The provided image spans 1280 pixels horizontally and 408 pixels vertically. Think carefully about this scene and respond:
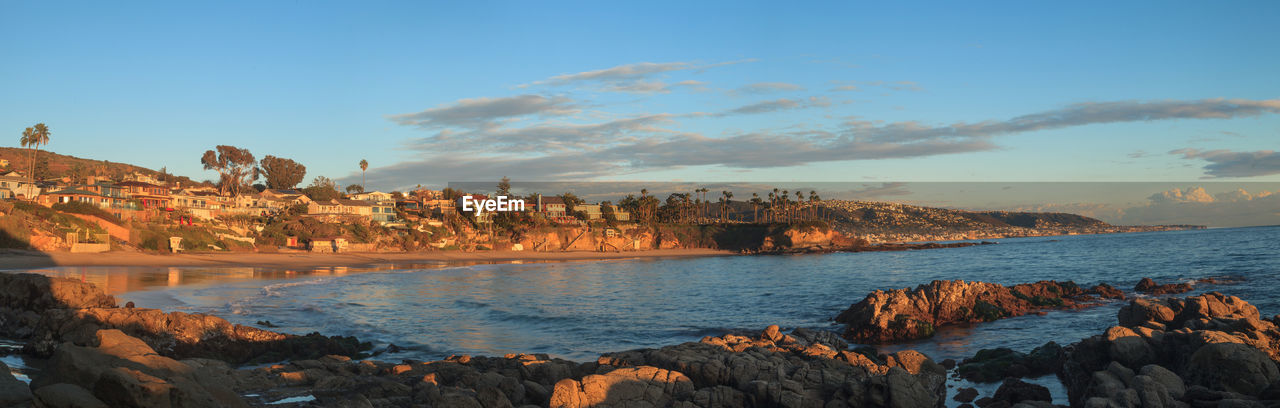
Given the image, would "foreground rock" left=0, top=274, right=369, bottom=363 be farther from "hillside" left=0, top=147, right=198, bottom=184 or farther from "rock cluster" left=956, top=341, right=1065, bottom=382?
"hillside" left=0, top=147, right=198, bottom=184

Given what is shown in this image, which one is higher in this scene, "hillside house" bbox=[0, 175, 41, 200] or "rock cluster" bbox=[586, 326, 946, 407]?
"hillside house" bbox=[0, 175, 41, 200]

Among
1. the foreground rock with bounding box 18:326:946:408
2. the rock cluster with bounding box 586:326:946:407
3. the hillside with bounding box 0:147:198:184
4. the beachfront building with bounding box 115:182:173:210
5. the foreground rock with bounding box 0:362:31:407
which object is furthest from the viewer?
the hillside with bounding box 0:147:198:184

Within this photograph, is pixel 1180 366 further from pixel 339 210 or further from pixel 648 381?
pixel 339 210

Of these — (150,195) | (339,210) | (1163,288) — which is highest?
(150,195)

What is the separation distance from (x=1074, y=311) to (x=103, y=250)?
236 ft

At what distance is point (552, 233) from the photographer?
119 m

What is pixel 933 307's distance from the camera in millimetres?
25750

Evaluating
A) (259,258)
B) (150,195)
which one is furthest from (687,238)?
(150,195)

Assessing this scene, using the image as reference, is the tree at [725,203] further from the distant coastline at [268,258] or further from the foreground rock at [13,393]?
the foreground rock at [13,393]

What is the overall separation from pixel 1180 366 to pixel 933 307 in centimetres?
1258

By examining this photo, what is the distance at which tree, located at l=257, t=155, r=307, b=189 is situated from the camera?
160625mm

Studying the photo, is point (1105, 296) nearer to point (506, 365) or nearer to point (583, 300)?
point (583, 300)

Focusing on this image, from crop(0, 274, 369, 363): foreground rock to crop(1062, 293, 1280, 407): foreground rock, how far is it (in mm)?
18699

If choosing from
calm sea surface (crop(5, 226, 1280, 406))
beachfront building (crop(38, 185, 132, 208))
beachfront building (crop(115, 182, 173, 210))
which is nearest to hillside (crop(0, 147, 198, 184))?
beachfront building (crop(115, 182, 173, 210))
